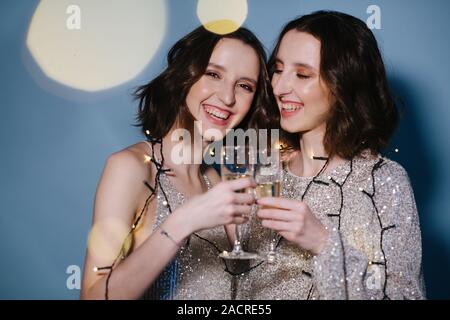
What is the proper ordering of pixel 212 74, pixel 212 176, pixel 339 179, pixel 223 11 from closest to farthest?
pixel 339 179, pixel 212 74, pixel 212 176, pixel 223 11

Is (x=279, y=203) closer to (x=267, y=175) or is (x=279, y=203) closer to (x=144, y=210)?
(x=267, y=175)

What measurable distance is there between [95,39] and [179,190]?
1243 mm

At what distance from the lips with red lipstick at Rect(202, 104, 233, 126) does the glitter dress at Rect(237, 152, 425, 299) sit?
37 cm

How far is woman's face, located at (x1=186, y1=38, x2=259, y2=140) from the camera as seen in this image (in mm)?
2160

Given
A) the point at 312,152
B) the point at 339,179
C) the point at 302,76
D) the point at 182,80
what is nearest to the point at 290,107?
the point at 302,76

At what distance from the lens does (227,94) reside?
2.14m

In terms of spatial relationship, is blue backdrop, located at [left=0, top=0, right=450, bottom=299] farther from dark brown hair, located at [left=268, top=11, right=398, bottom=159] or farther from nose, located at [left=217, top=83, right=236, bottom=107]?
nose, located at [left=217, top=83, right=236, bottom=107]

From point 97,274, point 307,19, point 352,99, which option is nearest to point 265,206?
point 97,274

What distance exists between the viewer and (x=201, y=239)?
2059mm

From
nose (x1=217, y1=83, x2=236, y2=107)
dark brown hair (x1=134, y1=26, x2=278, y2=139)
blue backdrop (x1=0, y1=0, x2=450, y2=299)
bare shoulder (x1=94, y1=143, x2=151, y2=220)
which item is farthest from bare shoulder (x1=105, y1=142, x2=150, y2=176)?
blue backdrop (x1=0, y1=0, x2=450, y2=299)

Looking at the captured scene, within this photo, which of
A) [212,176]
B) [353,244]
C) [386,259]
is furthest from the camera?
[212,176]

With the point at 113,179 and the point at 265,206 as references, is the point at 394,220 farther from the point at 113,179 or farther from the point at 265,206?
the point at 113,179

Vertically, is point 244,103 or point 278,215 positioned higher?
point 244,103

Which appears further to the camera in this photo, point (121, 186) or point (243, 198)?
point (121, 186)
